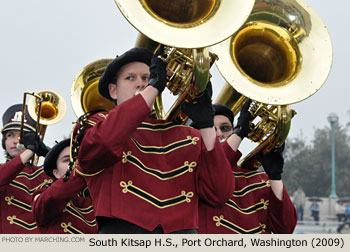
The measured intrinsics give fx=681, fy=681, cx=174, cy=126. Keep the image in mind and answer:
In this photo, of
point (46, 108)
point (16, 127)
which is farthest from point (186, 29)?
point (46, 108)

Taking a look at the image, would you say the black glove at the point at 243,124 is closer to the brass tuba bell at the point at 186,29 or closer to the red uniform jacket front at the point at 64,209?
the brass tuba bell at the point at 186,29

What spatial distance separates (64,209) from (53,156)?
447mm

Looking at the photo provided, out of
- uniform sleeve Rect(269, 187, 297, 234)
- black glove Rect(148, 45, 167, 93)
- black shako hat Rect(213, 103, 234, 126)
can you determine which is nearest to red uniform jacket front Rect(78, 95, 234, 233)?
black glove Rect(148, 45, 167, 93)

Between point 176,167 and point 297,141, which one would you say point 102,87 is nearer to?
point 176,167

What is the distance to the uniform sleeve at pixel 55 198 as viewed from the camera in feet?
15.0

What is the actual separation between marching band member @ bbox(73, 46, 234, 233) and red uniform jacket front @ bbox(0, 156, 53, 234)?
2217mm

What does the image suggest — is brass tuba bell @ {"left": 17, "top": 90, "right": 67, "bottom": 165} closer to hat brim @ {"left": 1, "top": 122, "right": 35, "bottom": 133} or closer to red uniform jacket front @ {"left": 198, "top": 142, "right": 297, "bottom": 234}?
hat brim @ {"left": 1, "top": 122, "right": 35, "bottom": 133}

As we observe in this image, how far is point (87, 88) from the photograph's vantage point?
17.8 feet

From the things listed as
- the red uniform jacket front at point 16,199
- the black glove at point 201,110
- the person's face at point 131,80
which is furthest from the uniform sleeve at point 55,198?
the black glove at point 201,110

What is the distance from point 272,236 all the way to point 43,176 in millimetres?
3326

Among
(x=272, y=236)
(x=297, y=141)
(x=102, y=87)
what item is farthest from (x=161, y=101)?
(x=297, y=141)

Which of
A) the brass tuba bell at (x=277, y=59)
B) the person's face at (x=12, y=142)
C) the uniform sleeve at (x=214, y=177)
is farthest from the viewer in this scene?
the person's face at (x=12, y=142)

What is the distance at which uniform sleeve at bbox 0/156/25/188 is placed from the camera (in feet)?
18.5

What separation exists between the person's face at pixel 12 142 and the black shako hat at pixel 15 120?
0.15 feet
